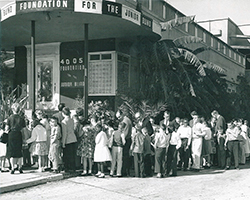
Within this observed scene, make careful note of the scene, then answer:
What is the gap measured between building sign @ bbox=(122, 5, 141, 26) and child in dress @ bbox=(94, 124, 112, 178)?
4.10 m

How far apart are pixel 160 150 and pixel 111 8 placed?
467cm

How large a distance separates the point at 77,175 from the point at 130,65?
24.5ft

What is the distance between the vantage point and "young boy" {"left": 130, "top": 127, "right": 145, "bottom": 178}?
10297mm

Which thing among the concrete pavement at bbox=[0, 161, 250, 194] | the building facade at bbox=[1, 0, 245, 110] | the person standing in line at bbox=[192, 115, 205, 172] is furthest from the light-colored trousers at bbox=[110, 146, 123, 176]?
the person standing in line at bbox=[192, 115, 205, 172]

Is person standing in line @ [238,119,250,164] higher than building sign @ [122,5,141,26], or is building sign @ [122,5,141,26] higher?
building sign @ [122,5,141,26]

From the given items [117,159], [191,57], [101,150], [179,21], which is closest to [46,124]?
[101,150]

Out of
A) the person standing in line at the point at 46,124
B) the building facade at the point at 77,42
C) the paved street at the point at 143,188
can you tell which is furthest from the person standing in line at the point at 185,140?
the person standing in line at the point at 46,124

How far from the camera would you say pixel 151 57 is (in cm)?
1508

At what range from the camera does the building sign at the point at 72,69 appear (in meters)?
16.4

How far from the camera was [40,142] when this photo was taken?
10039mm

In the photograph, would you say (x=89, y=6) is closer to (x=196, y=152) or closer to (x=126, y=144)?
(x=126, y=144)

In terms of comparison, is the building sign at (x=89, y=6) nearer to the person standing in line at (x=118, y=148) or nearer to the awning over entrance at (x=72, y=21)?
the awning over entrance at (x=72, y=21)

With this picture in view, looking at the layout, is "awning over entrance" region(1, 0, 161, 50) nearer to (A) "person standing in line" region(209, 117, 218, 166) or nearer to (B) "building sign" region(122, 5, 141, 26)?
(B) "building sign" region(122, 5, 141, 26)

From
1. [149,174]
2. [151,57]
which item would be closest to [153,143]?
[149,174]
